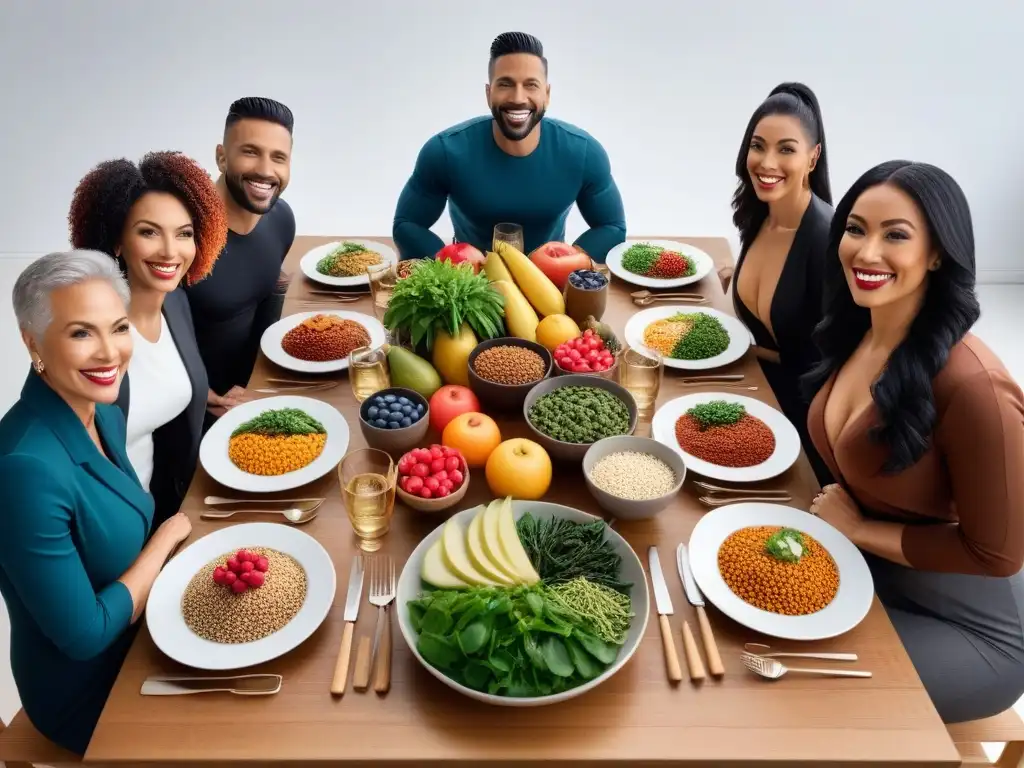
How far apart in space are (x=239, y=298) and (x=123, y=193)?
79 centimetres

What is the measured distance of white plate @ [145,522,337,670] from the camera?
4.37 ft

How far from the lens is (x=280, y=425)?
1833 mm

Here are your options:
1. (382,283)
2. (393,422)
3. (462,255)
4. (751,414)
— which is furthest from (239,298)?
(751,414)

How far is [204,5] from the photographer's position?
407cm

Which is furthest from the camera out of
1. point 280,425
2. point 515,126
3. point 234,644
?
point 515,126

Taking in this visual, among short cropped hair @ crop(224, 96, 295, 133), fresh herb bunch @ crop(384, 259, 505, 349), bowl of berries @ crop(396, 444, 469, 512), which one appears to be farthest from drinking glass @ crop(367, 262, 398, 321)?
bowl of berries @ crop(396, 444, 469, 512)

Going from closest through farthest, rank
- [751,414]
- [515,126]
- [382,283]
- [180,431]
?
[751,414] → [180,431] → [382,283] → [515,126]

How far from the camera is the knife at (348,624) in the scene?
1293 millimetres

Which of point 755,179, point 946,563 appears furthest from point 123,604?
point 755,179

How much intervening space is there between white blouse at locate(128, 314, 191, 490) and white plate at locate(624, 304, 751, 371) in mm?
1183

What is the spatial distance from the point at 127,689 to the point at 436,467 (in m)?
0.67

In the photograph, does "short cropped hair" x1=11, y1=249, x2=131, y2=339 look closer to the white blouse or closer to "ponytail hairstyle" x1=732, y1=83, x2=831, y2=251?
the white blouse

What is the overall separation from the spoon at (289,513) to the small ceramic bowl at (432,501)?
0.19 m

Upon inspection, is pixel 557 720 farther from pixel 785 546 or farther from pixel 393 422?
pixel 393 422
